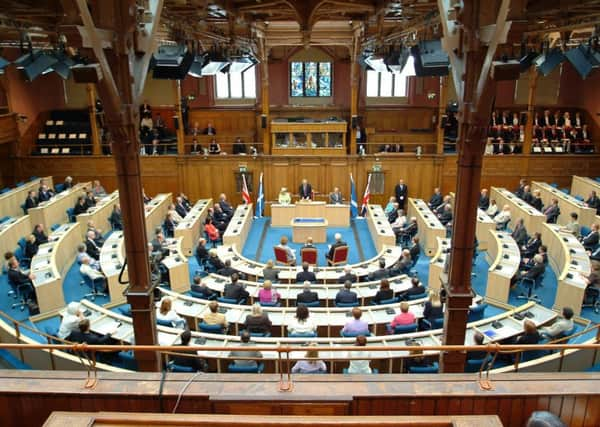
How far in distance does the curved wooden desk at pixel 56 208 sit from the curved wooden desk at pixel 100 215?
872 millimetres

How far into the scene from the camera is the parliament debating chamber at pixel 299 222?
484 cm

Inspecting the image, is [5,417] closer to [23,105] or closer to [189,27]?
[189,27]

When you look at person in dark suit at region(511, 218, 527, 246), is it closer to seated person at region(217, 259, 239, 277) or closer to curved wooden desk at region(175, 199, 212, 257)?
seated person at region(217, 259, 239, 277)

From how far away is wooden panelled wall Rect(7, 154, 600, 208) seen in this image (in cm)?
1870

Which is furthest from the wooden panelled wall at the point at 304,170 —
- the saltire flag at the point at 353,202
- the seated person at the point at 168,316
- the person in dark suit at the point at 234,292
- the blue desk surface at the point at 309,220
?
the seated person at the point at 168,316

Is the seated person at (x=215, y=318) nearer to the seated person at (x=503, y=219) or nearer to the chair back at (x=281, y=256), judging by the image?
the chair back at (x=281, y=256)

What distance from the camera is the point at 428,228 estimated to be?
14281mm

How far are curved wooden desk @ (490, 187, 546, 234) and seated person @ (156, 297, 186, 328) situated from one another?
10.6 metres

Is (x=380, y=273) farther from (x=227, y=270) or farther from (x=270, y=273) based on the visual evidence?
(x=227, y=270)

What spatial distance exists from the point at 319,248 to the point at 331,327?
677 cm

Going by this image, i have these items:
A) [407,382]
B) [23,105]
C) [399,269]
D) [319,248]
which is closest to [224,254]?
[319,248]

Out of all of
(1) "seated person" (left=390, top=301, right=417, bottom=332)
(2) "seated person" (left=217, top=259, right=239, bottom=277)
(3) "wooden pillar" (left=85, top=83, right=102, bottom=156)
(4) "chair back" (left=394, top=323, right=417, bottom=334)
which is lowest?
(2) "seated person" (left=217, top=259, right=239, bottom=277)

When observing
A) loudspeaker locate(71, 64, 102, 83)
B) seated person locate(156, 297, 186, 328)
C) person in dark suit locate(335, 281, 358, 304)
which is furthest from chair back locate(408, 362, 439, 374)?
loudspeaker locate(71, 64, 102, 83)

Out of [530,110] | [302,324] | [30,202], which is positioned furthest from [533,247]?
[30,202]
